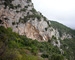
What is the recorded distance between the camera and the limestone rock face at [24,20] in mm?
94438

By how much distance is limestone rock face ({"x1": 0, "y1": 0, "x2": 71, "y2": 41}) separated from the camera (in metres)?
94.4

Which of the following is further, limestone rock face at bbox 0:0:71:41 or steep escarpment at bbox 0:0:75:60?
limestone rock face at bbox 0:0:71:41

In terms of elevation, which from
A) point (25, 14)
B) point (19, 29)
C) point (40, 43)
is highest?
point (25, 14)

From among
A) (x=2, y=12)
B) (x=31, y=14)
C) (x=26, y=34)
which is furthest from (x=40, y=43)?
(x=2, y=12)

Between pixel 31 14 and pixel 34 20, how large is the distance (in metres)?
3.34

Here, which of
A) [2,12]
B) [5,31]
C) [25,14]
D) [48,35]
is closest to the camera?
[5,31]

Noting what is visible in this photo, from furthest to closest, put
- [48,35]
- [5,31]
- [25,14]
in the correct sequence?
1. [48,35]
2. [25,14]
3. [5,31]

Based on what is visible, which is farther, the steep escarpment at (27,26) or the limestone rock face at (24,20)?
the limestone rock face at (24,20)

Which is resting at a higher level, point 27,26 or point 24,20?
point 24,20

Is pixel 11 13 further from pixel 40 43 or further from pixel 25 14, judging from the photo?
pixel 40 43

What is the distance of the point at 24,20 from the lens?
97.5 m

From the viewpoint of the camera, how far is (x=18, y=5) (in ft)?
332

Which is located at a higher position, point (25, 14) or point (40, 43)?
point (25, 14)

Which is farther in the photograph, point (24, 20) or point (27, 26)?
point (27, 26)
